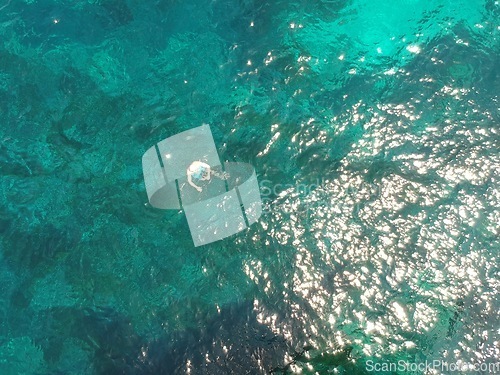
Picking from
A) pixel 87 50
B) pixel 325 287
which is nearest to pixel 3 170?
pixel 87 50

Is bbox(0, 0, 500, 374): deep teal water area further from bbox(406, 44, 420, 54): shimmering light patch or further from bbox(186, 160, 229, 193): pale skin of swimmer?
bbox(186, 160, 229, 193): pale skin of swimmer

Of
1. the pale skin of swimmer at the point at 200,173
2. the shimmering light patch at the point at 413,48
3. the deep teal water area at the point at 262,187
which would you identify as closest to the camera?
the deep teal water area at the point at 262,187

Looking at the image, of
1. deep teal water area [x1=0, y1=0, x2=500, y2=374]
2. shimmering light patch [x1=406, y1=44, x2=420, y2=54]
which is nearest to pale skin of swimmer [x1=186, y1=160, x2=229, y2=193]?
deep teal water area [x1=0, y1=0, x2=500, y2=374]

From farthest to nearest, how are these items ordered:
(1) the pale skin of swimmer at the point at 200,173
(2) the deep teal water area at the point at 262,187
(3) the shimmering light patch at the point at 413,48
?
(3) the shimmering light patch at the point at 413,48 → (1) the pale skin of swimmer at the point at 200,173 → (2) the deep teal water area at the point at 262,187

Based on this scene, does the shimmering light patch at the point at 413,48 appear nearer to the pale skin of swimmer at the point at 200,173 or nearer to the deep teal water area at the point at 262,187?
the deep teal water area at the point at 262,187

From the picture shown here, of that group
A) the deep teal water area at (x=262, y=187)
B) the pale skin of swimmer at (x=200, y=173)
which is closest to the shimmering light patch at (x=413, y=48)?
Answer: the deep teal water area at (x=262, y=187)

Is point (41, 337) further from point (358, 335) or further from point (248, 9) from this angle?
point (248, 9)
